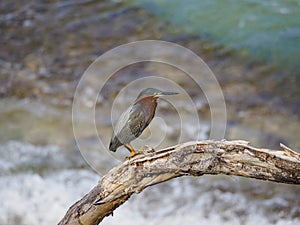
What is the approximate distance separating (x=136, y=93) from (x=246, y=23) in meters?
2.15

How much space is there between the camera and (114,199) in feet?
7.06

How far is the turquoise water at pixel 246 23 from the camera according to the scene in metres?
6.28

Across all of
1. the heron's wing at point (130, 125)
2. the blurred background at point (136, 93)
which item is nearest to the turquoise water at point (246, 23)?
the blurred background at point (136, 93)

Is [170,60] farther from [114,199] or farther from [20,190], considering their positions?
[114,199]

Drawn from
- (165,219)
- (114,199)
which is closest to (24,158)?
(165,219)

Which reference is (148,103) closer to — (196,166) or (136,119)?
(136,119)

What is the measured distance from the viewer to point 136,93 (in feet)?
18.5

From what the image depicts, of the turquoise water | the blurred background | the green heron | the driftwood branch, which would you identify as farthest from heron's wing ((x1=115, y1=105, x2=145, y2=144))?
the turquoise water

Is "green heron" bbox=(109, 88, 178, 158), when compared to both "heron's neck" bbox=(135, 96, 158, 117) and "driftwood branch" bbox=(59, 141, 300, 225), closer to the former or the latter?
"heron's neck" bbox=(135, 96, 158, 117)

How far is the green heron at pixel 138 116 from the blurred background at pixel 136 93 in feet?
6.89

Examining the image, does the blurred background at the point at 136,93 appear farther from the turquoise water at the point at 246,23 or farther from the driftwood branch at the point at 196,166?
the driftwood branch at the point at 196,166

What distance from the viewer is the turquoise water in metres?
6.28

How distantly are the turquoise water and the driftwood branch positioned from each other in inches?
171

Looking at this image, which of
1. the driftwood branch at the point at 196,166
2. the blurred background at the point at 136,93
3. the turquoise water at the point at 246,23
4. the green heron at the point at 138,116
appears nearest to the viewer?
the driftwood branch at the point at 196,166
